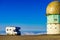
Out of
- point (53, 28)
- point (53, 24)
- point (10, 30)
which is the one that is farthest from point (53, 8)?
point (10, 30)

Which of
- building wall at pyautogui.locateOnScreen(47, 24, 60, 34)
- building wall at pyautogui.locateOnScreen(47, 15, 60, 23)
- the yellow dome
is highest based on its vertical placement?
the yellow dome

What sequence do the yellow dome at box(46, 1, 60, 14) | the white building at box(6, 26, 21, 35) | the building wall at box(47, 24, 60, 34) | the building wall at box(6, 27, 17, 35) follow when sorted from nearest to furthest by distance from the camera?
the white building at box(6, 26, 21, 35) → the building wall at box(6, 27, 17, 35) → the building wall at box(47, 24, 60, 34) → the yellow dome at box(46, 1, 60, 14)

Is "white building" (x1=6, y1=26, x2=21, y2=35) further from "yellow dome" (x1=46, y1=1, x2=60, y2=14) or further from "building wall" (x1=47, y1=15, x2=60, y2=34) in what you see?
"yellow dome" (x1=46, y1=1, x2=60, y2=14)

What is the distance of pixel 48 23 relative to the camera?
97.9 ft

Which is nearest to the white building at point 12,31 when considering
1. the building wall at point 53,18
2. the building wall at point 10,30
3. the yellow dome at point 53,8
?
the building wall at point 10,30

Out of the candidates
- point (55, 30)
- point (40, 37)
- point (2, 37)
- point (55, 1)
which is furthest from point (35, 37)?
point (55, 1)

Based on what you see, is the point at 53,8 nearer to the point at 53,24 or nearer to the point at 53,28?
the point at 53,24

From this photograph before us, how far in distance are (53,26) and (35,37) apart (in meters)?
7.20

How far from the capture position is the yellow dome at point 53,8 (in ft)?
95.5

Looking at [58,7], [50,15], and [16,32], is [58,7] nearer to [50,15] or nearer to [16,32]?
[50,15]

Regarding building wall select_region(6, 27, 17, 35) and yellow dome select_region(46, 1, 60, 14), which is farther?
yellow dome select_region(46, 1, 60, 14)

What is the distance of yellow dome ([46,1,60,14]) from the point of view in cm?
2911

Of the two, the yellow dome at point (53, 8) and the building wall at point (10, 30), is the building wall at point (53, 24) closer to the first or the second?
the yellow dome at point (53, 8)

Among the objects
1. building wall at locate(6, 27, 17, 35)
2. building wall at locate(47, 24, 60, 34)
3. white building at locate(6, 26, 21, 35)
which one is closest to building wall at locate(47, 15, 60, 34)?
building wall at locate(47, 24, 60, 34)
